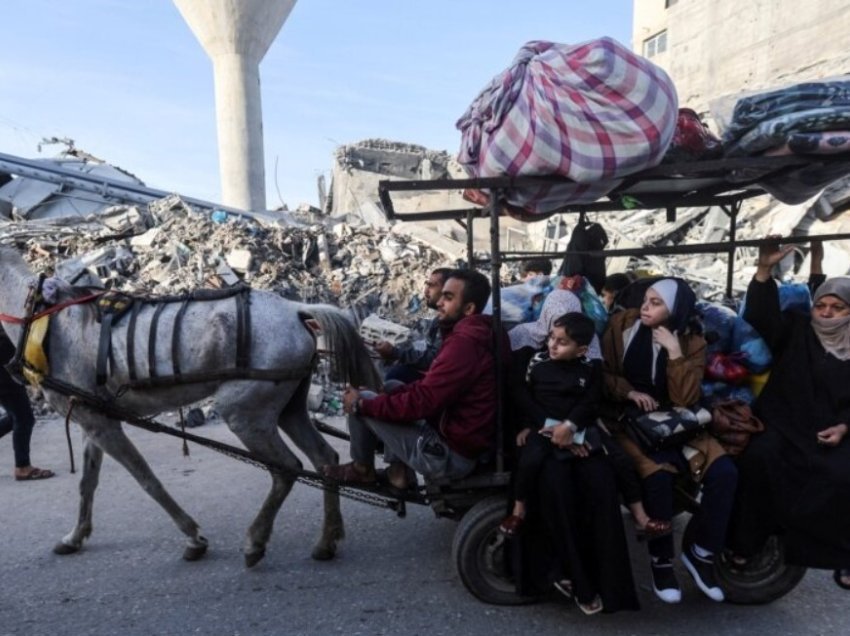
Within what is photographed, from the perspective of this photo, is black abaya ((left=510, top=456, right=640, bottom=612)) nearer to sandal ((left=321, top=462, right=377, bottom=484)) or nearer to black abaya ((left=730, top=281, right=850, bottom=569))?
black abaya ((left=730, top=281, right=850, bottom=569))

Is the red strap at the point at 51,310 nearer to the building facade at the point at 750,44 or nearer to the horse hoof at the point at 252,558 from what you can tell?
the horse hoof at the point at 252,558

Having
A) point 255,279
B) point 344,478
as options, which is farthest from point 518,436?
point 255,279

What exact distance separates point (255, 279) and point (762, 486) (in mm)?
9032

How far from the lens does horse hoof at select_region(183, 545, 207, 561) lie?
329cm

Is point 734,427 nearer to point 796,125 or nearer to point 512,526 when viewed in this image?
point 512,526

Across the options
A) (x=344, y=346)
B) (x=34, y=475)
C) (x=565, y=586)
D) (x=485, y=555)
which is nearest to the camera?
(x=565, y=586)

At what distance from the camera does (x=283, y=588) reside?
3.01 m

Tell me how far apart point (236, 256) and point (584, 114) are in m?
9.35

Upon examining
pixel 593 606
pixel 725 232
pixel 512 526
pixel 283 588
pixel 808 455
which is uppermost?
pixel 725 232

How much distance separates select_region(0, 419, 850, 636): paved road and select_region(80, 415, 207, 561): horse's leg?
0.33ft

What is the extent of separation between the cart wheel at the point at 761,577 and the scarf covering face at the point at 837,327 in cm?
89

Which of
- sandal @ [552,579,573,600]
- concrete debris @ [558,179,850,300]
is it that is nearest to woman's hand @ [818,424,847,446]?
sandal @ [552,579,573,600]

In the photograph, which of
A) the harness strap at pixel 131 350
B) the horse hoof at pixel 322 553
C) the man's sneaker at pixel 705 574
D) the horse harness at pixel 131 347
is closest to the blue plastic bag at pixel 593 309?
the man's sneaker at pixel 705 574

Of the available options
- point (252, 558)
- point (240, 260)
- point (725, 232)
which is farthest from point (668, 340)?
point (725, 232)
